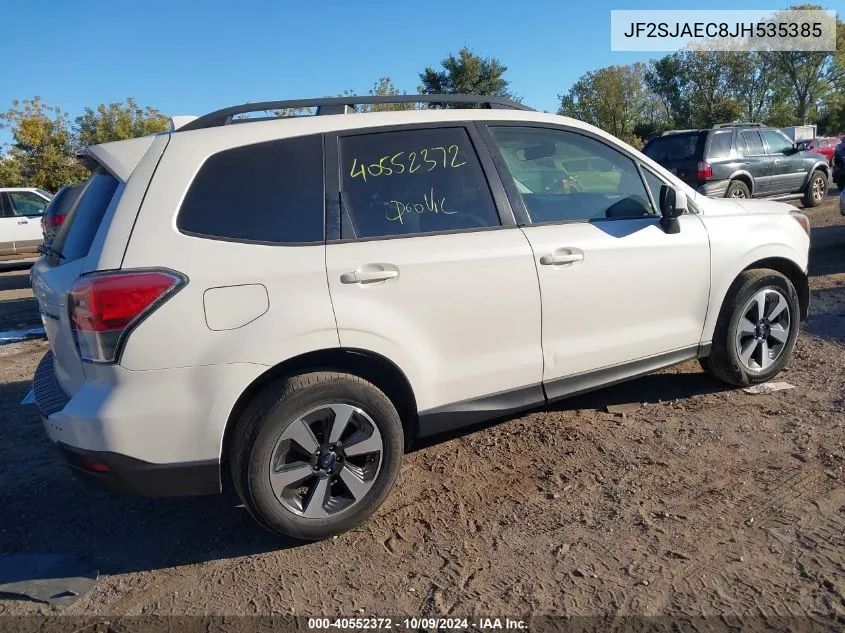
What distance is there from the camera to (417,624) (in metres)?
2.48

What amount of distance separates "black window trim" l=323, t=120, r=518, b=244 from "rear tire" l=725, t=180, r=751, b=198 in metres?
10.0

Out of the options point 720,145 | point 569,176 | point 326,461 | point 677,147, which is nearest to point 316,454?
point 326,461

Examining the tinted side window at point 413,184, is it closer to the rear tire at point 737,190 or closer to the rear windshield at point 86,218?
the rear windshield at point 86,218

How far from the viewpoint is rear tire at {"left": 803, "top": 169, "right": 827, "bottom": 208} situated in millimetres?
13914

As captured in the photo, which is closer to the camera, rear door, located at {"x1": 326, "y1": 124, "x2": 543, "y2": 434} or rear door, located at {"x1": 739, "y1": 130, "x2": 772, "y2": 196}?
rear door, located at {"x1": 326, "y1": 124, "x2": 543, "y2": 434}

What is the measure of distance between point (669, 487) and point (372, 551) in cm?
151

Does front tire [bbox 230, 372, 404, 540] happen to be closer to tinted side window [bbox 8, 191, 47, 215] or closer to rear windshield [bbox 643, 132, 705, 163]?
rear windshield [bbox 643, 132, 705, 163]

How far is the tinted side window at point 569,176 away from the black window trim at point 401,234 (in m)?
0.13

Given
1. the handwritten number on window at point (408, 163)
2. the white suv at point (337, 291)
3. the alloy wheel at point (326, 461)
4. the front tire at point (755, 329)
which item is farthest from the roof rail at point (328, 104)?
the front tire at point (755, 329)

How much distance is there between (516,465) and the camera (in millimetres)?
3670

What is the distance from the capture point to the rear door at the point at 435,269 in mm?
2988

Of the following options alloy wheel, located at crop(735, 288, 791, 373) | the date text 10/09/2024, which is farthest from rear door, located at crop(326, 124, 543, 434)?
alloy wheel, located at crop(735, 288, 791, 373)

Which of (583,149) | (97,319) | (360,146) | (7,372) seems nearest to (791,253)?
(583,149)

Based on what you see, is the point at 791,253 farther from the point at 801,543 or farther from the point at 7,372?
the point at 7,372
